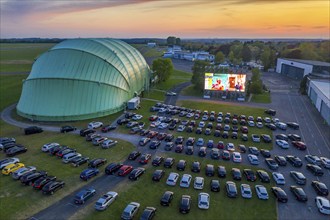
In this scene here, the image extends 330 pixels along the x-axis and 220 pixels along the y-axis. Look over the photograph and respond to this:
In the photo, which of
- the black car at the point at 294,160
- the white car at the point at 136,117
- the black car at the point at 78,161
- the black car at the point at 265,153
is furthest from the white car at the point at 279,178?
the white car at the point at 136,117

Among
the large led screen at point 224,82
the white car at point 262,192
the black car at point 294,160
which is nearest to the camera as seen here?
the white car at point 262,192

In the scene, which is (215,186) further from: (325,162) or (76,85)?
(76,85)

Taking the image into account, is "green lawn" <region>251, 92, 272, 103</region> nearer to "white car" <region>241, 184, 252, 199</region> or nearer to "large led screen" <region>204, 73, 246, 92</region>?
"large led screen" <region>204, 73, 246, 92</region>

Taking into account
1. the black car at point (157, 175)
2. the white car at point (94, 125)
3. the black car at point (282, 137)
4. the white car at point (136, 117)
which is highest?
the white car at point (136, 117)

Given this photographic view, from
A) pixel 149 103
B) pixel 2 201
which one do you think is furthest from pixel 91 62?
pixel 2 201

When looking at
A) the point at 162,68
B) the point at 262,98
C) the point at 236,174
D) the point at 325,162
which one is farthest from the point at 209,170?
the point at 162,68

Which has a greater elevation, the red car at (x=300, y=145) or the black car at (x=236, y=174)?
the red car at (x=300, y=145)

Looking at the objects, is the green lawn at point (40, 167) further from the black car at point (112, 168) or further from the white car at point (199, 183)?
the white car at point (199, 183)
